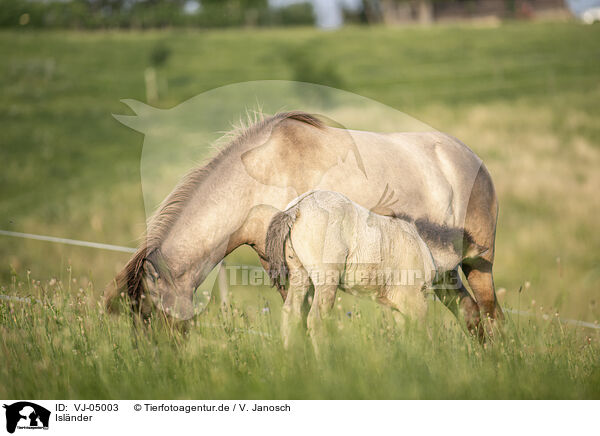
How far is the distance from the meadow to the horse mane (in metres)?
0.22

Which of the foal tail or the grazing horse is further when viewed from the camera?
the grazing horse

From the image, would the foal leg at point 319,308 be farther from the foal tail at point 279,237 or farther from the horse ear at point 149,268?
the horse ear at point 149,268

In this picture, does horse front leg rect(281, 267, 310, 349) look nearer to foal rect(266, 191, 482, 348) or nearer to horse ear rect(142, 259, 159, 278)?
foal rect(266, 191, 482, 348)

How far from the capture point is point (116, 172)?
21516 mm

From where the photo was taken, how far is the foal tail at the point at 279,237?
3.28 metres

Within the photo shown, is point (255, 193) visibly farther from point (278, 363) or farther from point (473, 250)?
point (473, 250)

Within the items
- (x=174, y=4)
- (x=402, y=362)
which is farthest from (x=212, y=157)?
(x=174, y=4)

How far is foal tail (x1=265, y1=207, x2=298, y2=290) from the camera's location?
3.28 m

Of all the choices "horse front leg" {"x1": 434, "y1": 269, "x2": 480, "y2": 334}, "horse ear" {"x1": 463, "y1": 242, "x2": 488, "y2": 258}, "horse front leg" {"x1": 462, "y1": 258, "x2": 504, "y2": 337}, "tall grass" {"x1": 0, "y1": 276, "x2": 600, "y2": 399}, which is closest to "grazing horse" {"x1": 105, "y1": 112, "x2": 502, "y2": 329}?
"tall grass" {"x1": 0, "y1": 276, "x2": 600, "y2": 399}

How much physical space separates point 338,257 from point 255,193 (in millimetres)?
1053

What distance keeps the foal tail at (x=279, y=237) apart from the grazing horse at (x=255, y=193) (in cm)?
55
